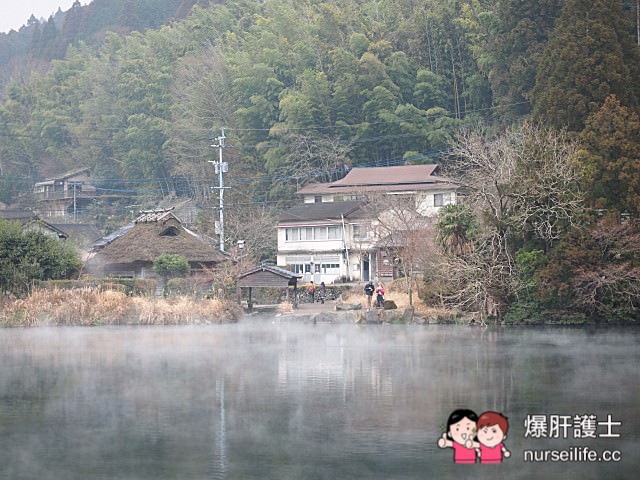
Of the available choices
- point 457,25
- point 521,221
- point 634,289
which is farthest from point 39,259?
point 457,25

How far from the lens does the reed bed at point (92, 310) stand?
28500mm

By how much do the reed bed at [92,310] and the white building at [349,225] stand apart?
13.4 metres

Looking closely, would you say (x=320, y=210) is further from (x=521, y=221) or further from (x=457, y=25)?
(x=521, y=221)

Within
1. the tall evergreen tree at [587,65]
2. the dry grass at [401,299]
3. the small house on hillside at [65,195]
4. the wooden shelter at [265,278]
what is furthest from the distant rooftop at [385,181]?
the small house on hillside at [65,195]

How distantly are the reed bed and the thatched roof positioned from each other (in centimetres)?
763

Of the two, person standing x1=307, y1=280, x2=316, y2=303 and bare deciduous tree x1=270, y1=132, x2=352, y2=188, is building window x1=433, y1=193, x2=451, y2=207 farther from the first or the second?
person standing x1=307, y1=280, x2=316, y2=303

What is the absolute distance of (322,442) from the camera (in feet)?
40.0

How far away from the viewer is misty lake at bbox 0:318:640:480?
11.2 meters

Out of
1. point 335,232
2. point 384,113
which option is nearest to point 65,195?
point 384,113

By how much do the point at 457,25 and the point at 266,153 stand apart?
11.8m

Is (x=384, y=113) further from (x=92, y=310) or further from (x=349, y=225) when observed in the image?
(x=92, y=310)

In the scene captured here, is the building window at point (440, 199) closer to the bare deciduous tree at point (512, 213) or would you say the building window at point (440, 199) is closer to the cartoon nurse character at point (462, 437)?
the bare deciduous tree at point (512, 213)

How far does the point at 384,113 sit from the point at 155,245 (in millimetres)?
17014

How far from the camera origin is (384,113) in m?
50.0
